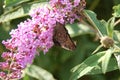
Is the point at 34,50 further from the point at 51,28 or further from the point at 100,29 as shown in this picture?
the point at 100,29

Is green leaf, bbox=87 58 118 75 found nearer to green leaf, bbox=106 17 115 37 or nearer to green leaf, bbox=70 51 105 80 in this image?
green leaf, bbox=70 51 105 80

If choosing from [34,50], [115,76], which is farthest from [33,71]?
[34,50]

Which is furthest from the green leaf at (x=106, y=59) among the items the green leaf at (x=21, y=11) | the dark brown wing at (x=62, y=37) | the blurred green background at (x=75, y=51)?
the blurred green background at (x=75, y=51)

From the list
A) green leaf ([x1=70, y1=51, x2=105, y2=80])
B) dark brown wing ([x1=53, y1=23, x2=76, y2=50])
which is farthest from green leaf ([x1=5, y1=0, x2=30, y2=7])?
green leaf ([x1=70, y1=51, x2=105, y2=80])

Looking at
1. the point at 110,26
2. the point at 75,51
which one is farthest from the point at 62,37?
the point at 75,51

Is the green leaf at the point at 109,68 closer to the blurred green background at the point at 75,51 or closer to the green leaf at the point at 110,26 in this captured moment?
the green leaf at the point at 110,26

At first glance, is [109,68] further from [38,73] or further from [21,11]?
[38,73]
